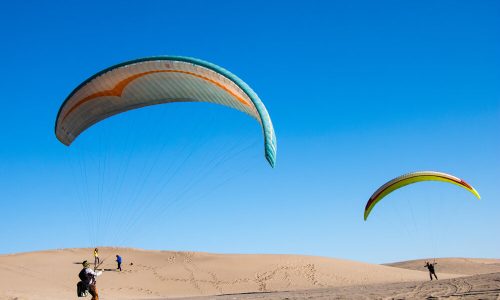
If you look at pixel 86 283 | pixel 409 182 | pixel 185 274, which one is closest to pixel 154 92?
pixel 86 283

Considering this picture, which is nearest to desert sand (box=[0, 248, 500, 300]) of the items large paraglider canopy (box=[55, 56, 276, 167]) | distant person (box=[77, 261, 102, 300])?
large paraglider canopy (box=[55, 56, 276, 167])

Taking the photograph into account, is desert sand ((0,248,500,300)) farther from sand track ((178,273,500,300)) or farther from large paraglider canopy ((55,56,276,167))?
large paraglider canopy ((55,56,276,167))

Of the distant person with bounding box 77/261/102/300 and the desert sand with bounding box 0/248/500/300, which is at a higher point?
the desert sand with bounding box 0/248/500/300

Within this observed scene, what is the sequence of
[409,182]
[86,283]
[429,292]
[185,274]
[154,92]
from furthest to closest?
[185,274]
[409,182]
[154,92]
[429,292]
[86,283]

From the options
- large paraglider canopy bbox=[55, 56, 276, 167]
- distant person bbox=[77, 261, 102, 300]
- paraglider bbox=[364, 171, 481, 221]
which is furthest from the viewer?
paraglider bbox=[364, 171, 481, 221]

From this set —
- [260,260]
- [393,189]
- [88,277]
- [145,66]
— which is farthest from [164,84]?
[260,260]

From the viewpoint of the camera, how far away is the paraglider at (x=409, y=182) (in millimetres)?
20828

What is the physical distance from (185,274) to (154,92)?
52.8 feet

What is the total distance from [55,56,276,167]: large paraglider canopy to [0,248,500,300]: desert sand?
8.50m

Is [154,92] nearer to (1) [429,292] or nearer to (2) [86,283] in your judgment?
(2) [86,283]

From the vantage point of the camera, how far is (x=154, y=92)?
14.6 meters

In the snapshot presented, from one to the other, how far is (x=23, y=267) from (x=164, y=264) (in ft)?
25.7

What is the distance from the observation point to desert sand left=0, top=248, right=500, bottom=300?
2349cm

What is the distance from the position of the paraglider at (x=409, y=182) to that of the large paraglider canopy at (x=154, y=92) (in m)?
10.2
